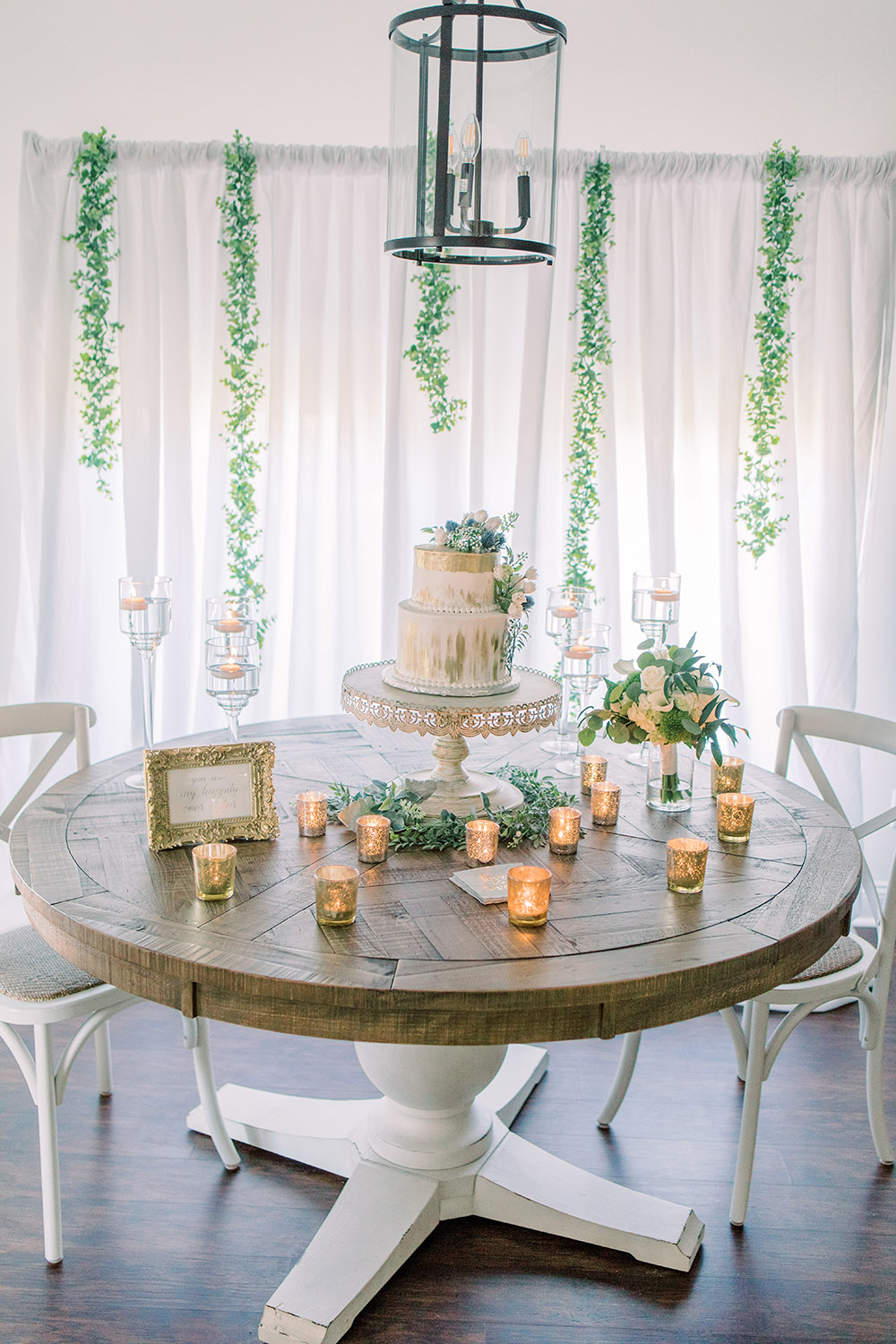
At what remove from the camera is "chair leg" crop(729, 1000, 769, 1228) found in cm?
214

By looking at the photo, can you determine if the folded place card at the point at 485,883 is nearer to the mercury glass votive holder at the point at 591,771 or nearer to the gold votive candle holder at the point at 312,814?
the gold votive candle holder at the point at 312,814

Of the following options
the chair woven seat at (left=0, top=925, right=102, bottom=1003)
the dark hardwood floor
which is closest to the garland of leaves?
the chair woven seat at (left=0, top=925, right=102, bottom=1003)

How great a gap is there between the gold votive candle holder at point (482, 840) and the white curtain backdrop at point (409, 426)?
1.82 meters

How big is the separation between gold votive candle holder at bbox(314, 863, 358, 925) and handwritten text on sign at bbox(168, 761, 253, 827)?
36 cm

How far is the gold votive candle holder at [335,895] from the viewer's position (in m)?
1.61

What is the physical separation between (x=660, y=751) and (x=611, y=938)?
631 millimetres

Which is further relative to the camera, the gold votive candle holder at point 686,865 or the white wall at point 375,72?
the white wall at point 375,72

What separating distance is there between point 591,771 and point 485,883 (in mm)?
593

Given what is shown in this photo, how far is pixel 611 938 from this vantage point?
1.61m

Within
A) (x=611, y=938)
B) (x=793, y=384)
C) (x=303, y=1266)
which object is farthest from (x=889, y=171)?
(x=303, y=1266)

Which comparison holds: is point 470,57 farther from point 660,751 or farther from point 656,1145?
point 656,1145

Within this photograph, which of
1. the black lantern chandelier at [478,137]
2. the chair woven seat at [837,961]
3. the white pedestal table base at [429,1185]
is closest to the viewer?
the black lantern chandelier at [478,137]

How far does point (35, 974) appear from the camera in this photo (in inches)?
80.7

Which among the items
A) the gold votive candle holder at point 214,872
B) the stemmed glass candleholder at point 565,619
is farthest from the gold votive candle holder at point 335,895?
the stemmed glass candleholder at point 565,619
